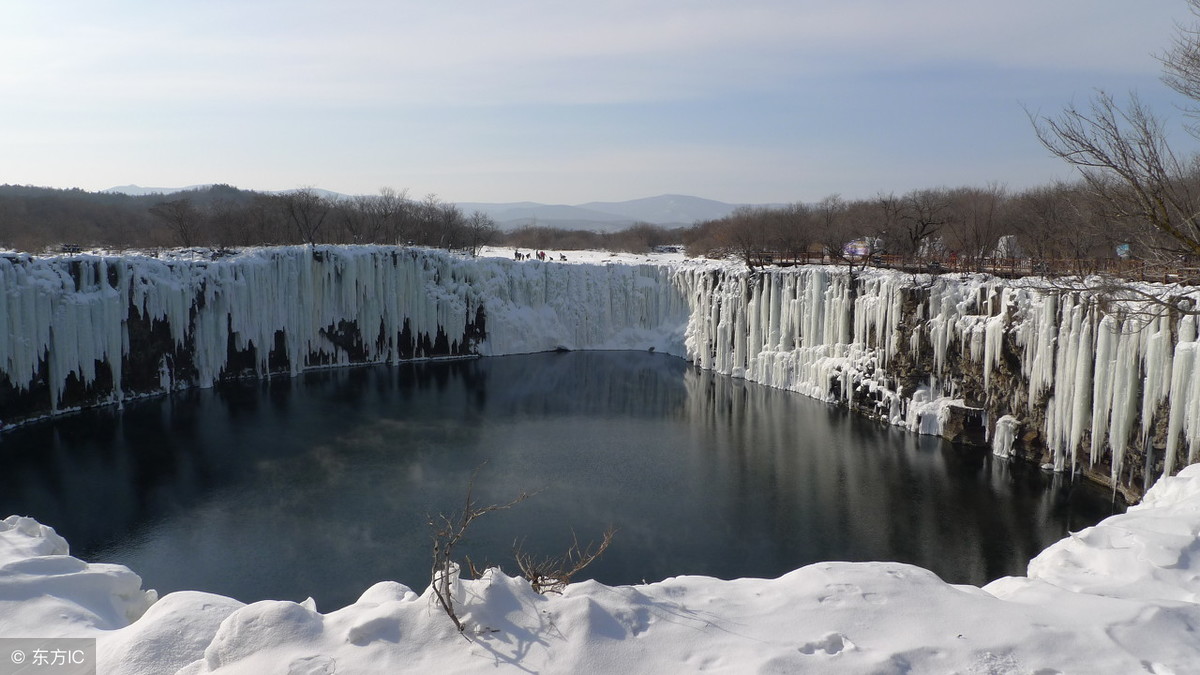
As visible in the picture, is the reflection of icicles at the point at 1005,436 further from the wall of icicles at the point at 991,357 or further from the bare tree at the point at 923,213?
the bare tree at the point at 923,213

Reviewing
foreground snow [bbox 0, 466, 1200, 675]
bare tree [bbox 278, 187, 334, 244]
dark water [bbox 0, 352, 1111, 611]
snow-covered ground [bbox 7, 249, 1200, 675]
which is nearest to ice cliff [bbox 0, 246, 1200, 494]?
snow-covered ground [bbox 7, 249, 1200, 675]

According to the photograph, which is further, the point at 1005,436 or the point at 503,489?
the point at 1005,436

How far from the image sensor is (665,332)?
37219mm

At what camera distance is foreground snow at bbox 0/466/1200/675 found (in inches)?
192

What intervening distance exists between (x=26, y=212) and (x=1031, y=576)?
6430 centimetres

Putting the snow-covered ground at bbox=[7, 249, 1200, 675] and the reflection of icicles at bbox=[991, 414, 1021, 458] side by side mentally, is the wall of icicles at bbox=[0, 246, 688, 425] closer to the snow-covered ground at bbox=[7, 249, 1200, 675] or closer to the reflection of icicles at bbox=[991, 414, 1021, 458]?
the snow-covered ground at bbox=[7, 249, 1200, 675]

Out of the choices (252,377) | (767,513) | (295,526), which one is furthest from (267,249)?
(767,513)

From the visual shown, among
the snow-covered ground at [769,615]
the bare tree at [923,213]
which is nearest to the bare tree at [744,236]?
the bare tree at [923,213]

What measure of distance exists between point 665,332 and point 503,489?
22.7 meters

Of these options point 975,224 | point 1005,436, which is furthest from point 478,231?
point 1005,436

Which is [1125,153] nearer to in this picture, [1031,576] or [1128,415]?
[1031,576]

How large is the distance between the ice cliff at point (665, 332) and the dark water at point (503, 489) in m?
1.30

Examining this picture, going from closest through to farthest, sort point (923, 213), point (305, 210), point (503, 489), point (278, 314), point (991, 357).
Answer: point (503, 489) < point (991, 357) < point (278, 314) < point (923, 213) < point (305, 210)

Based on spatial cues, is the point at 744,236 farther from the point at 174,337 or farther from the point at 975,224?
the point at 174,337
